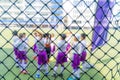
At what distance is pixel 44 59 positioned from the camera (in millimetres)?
3434

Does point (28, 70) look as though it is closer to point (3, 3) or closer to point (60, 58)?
point (60, 58)

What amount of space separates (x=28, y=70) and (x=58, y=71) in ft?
1.29

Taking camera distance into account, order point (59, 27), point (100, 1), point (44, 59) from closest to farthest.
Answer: point (100, 1)
point (44, 59)
point (59, 27)

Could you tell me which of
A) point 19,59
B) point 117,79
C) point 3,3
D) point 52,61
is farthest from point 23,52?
point 3,3

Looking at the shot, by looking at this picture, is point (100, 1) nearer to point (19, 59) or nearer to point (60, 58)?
point (60, 58)

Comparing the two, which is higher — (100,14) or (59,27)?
(59,27)

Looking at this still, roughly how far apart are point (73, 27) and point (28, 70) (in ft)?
6.83

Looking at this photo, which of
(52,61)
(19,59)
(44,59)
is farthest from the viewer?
(52,61)

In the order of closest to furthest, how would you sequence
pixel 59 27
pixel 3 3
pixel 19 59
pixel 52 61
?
pixel 19 59
pixel 52 61
pixel 3 3
pixel 59 27

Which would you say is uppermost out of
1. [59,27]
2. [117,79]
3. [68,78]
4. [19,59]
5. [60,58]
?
Answer: [59,27]

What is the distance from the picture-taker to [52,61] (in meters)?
4.24

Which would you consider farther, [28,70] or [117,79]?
[28,70]

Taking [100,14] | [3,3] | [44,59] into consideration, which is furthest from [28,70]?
[3,3]

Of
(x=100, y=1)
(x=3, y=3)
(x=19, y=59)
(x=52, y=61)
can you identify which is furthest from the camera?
(x=3, y=3)
